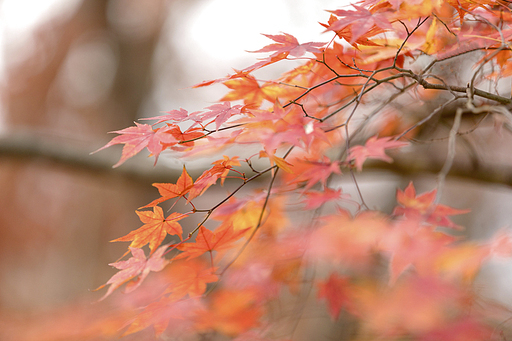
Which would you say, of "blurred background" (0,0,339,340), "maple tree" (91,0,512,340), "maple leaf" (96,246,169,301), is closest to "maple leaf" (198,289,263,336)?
"maple tree" (91,0,512,340)

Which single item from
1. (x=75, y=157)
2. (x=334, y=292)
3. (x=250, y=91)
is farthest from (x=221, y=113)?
(x=75, y=157)

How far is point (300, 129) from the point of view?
488 millimetres

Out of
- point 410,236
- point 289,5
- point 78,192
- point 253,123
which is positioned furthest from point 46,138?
point 289,5

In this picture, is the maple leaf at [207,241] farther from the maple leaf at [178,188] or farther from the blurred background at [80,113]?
the blurred background at [80,113]

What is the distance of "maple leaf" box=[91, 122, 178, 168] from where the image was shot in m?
0.52

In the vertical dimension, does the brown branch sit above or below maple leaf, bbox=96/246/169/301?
above

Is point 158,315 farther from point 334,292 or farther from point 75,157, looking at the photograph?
point 75,157

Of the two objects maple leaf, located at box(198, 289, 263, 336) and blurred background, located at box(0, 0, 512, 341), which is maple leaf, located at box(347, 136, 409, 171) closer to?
maple leaf, located at box(198, 289, 263, 336)

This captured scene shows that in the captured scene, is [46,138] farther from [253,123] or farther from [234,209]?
[253,123]

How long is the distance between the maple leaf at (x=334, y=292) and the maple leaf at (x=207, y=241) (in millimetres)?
500

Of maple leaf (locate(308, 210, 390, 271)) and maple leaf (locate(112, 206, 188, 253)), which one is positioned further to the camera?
maple leaf (locate(308, 210, 390, 271))

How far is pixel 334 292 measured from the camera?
1.00m

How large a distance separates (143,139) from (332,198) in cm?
42

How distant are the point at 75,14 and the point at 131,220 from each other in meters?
2.50
